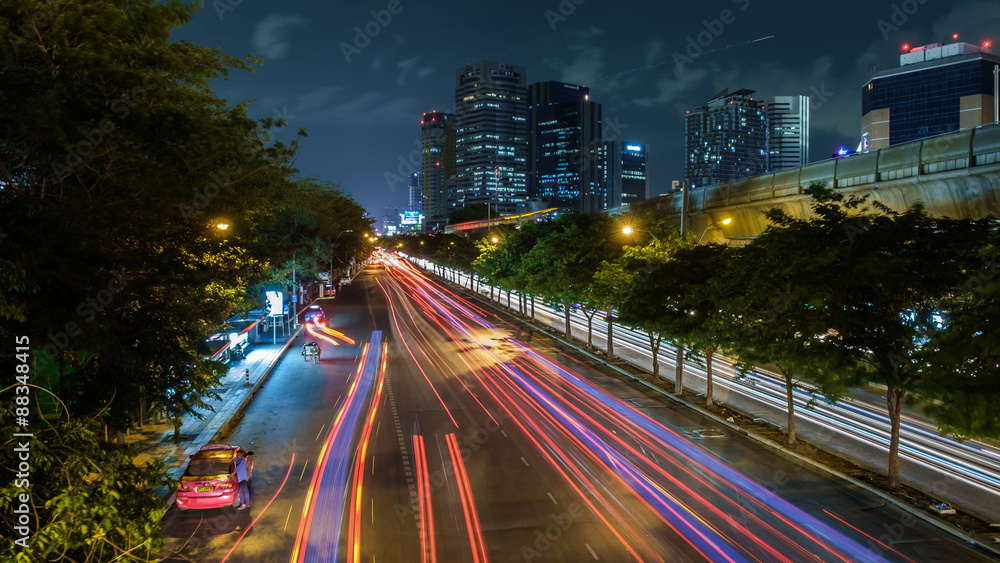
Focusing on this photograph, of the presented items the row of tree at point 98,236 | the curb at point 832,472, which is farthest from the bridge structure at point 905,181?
the row of tree at point 98,236

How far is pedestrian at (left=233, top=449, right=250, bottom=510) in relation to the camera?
44.5 ft

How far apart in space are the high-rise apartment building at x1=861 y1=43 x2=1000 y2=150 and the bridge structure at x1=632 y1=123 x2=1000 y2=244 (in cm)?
11779

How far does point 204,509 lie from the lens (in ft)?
43.8

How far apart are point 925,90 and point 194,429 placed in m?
155

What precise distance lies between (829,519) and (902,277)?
5.36 metres

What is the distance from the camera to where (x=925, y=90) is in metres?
129

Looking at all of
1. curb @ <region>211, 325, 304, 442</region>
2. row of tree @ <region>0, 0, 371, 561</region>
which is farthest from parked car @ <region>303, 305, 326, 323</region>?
row of tree @ <region>0, 0, 371, 561</region>

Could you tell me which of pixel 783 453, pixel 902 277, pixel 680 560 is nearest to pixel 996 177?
pixel 902 277

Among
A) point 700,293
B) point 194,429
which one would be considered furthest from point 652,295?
point 194,429

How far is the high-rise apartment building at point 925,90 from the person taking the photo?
121 meters

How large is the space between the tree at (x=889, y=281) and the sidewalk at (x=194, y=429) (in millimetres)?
14801

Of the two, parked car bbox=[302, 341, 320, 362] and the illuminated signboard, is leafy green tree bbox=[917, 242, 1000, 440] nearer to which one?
parked car bbox=[302, 341, 320, 362]

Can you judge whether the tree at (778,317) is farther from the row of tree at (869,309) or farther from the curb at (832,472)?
the curb at (832,472)

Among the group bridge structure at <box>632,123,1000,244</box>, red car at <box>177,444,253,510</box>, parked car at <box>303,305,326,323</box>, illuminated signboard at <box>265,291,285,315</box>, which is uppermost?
bridge structure at <box>632,123,1000,244</box>
